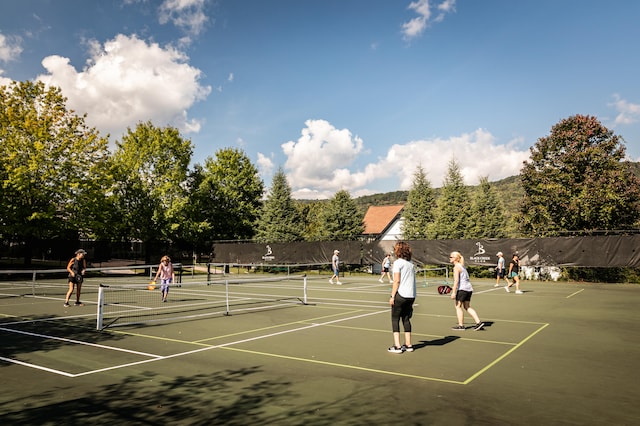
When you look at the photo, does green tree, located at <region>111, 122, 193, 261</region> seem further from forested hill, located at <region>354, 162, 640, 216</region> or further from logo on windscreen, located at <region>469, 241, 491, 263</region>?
logo on windscreen, located at <region>469, 241, 491, 263</region>

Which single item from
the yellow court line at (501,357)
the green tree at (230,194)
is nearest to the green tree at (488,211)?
the green tree at (230,194)

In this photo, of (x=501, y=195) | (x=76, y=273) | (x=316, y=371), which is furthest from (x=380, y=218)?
(x=316, y=371)

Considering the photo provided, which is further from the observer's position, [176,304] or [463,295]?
[176,304]

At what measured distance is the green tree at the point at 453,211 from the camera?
4097 centimetres

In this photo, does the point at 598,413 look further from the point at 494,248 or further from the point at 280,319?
the point at 494,248

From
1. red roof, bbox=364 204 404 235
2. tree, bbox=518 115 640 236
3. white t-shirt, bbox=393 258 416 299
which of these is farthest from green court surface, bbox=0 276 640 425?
red roof, bbox=364 204 404 235

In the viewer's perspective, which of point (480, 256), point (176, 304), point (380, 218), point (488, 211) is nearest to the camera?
point (176, 304)

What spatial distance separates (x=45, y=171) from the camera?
36.0 m

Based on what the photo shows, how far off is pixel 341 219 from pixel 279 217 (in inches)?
246

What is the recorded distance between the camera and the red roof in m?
58.2

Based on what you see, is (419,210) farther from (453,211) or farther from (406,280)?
(406,280)

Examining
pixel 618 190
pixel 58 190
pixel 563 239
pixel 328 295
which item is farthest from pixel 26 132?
pixel 618 190

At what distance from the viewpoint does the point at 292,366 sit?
7.69 m

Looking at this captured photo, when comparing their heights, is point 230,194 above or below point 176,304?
above
